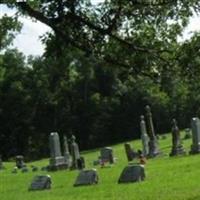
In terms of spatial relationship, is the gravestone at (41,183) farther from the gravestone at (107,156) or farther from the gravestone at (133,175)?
the gravestone at (107,156)

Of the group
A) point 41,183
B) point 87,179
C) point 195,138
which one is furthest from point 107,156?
point 87,179

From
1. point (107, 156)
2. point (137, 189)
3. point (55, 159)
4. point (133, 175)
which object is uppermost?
point (55, 159)

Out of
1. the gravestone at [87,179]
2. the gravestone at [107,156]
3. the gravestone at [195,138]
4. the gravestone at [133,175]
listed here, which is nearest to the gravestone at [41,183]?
the gravestone at [87,179]

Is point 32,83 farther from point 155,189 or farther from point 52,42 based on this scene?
point 52,42

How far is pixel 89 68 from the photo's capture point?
78.9 meters

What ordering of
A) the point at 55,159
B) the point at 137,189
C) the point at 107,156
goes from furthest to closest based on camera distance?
1. the point at 55,159
2. the point at 107,156
3. the point at 137,189

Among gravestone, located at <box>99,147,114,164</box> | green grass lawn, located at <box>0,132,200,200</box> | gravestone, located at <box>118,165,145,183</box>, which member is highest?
gravestone, located at <box>99,147,114,164</box>

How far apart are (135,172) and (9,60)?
60.6 meters

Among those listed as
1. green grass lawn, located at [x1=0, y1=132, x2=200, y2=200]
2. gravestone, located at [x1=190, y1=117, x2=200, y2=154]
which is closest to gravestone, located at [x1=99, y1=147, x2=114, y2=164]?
gravestone, located at [x1=190, y1=117, x2=200, y2=154]

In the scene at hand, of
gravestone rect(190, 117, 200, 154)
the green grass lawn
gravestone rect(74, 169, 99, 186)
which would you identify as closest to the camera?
the green grass lawn

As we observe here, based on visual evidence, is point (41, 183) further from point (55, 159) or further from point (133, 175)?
point (55, 159)

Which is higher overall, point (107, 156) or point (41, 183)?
point (107, 156)

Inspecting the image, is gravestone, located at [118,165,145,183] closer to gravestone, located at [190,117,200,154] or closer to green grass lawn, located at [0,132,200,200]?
green grass lawn, located at [0,132,200,200]

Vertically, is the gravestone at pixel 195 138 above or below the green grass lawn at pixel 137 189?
above
